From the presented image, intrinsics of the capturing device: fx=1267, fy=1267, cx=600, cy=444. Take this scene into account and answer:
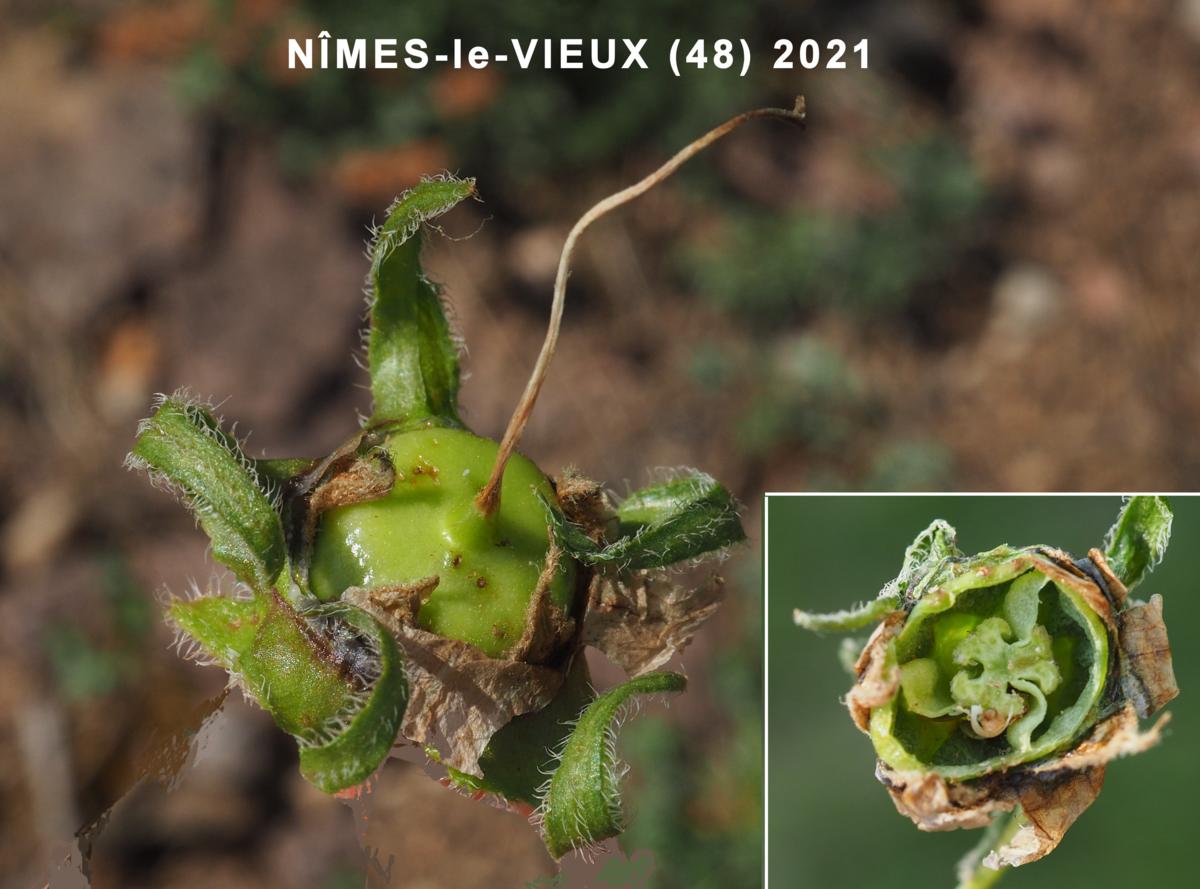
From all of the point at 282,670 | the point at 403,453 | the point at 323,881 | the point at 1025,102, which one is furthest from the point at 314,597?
the point at 1025,102

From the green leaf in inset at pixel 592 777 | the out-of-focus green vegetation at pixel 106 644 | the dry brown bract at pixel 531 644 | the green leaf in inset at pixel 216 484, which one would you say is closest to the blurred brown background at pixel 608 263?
the out-of-focus green vegetation at pixel 106 644

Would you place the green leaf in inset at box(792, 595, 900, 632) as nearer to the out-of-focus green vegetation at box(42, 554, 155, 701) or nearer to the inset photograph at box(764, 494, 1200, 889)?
the inset photograph at box(764, 494, 1200, 889)

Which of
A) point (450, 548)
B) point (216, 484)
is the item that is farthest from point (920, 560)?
point (216, 484)

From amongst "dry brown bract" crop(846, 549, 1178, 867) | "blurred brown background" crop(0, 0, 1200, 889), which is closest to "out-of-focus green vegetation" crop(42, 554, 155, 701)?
"blurred brown background" crop(0, 0, 1200, 889)

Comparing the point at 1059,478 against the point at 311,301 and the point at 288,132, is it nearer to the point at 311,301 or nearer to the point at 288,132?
the point at 311,301

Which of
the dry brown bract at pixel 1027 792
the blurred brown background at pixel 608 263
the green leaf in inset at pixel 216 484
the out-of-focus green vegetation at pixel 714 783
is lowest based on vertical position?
the out-of-focus green vegetation at pixel 714 783

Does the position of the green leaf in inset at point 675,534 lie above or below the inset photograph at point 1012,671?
above

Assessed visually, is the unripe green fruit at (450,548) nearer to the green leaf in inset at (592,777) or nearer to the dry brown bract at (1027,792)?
the green leaf in inset at (592,777)
